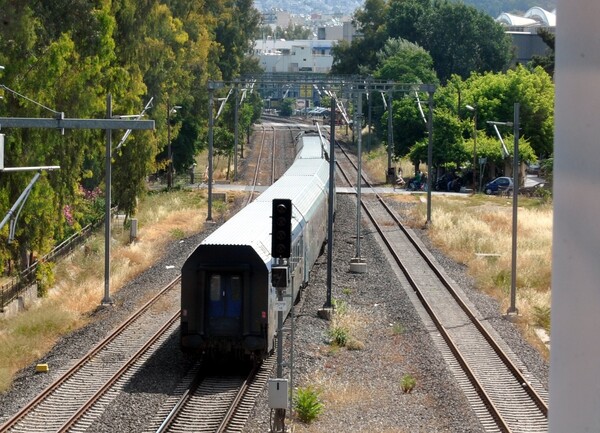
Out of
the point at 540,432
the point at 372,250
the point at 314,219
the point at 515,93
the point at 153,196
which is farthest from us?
the point at 515,93

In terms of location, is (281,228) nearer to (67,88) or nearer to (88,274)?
(67,88)

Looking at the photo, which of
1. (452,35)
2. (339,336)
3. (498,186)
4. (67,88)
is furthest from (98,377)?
(452,35)

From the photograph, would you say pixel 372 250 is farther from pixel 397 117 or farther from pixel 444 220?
pixel 397 117

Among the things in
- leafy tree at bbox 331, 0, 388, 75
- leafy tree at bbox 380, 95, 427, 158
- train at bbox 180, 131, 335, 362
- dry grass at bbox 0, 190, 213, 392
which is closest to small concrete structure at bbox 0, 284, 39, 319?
dry grass at bbox 0, 190, 213, 392

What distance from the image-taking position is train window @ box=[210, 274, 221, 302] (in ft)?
56.4

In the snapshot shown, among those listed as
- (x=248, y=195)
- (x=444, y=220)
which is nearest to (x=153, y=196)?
(x=248, y=195)

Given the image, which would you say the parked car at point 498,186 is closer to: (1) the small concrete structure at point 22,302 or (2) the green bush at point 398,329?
(1) the small concrete structure at point 22,302

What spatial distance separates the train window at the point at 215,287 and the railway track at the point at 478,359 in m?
4.22

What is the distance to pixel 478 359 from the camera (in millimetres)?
19422

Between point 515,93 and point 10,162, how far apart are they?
45999mm

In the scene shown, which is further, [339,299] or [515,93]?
[515,93]

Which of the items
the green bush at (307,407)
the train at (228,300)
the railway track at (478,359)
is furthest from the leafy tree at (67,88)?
the railway track at (478,359)

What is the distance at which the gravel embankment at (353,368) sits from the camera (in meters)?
14.8

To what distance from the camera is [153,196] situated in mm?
50000
